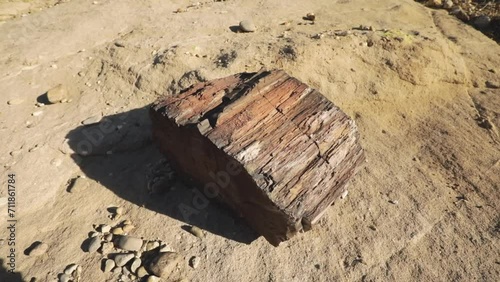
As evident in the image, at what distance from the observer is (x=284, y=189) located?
2.90 m

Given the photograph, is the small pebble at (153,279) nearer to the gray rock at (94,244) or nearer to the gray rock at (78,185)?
the gray rock at (94,244)

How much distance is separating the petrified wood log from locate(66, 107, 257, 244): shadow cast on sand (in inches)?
7.8

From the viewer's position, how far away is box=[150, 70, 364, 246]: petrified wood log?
9.57 feet

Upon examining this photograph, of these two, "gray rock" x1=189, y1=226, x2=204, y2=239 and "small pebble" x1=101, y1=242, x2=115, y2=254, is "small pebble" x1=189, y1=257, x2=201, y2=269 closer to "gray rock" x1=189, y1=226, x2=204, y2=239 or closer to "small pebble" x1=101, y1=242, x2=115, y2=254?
"gray rock" x1=189, y1=226, x2=204, y2=239

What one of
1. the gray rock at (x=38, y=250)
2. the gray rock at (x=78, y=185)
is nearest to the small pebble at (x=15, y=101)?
the gray rock at (x=78, y=185)

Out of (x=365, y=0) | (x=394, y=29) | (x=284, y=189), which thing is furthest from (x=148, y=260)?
(x=365, y=0)

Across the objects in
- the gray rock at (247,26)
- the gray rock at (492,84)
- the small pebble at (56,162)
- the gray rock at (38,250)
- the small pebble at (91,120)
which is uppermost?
the gray rock at (247,26)

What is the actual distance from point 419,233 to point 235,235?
1.65 m

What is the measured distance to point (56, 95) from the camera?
480 cm

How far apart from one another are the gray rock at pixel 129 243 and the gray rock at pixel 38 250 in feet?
2.12

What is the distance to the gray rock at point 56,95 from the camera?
4.79 m

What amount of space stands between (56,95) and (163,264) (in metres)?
2.85

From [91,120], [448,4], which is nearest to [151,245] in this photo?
[91,120]

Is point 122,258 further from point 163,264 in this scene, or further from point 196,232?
point 196,232
